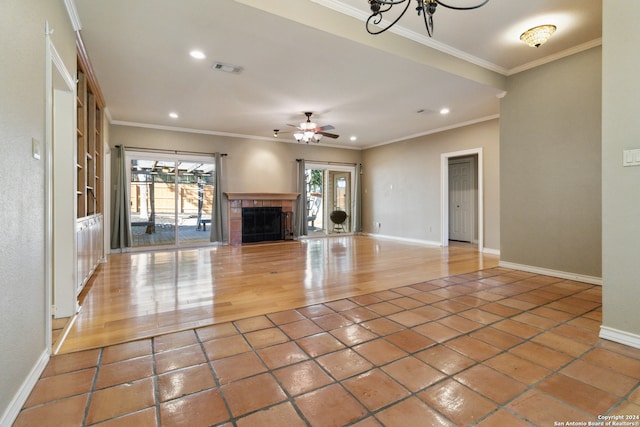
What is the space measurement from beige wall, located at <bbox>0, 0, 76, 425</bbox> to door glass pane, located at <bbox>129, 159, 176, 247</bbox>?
200 inches

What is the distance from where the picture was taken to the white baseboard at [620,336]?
2.14 metres

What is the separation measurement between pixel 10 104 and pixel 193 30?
6.38ft

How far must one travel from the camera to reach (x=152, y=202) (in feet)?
22.4

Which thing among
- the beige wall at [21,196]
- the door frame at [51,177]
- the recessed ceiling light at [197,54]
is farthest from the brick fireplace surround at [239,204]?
the beige wall at [21,196]

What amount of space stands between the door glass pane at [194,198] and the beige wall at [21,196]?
5.24 meters

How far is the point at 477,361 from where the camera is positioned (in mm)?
1936

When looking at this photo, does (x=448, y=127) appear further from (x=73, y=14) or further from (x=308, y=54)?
(x=73, y=14)

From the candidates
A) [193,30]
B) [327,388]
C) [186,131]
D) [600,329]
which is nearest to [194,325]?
[327,388]

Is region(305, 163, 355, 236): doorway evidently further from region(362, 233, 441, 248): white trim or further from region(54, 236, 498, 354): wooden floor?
region(54, 236, 498, 354): wooden floor

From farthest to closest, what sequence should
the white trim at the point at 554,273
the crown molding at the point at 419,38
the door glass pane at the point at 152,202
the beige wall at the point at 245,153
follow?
the door glass pane at the point at 152,202 < the beige wall at the point at 245,153 < the white trim at the point at 554,273 < the crown molding at the point at 419,38

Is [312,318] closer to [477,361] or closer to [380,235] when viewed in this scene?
[477,361]

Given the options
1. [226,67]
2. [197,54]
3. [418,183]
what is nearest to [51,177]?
[197,54]

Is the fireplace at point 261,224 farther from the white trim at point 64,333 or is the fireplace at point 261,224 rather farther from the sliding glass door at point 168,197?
the white trim at point 64,333

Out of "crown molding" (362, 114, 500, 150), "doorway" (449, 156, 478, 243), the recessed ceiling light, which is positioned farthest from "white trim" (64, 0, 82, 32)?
"doorway" (449, 156, 478, 243)
